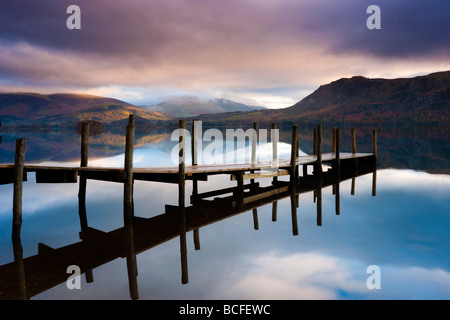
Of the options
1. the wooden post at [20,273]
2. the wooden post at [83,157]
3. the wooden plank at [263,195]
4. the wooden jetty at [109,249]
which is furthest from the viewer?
the wooden post at [83,157]

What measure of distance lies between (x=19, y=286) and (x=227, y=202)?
7655mm

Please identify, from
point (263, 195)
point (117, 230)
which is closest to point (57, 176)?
point (117, 230)

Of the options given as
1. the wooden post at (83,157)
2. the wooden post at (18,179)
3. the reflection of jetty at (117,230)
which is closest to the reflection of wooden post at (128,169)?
the reflection of jetty at (117,230)

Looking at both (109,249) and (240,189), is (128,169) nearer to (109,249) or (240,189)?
(109,249)

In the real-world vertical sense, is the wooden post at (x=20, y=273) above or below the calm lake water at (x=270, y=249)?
above

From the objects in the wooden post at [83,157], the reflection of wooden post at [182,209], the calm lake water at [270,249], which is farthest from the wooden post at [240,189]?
the wooden post at [83,157]

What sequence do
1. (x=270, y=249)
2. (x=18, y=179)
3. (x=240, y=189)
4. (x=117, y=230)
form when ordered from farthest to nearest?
(x=240, y=189) < (x=270, y=249) < (x=117, y=230) < (x=18, y=179)

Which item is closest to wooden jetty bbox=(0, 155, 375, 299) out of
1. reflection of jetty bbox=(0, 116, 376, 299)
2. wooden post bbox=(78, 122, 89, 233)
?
reflection of jetty bbox=(0, 116, 376, 299)

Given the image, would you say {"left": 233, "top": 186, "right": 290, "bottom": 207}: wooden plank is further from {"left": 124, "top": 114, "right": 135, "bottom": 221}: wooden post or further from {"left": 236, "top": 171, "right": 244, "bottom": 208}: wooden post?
{"left": 124, "top": 114, "right": 135, "bottom": 221}: wooden post

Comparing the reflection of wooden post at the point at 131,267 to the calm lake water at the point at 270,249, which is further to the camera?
the calm lake water at the point at 270,249

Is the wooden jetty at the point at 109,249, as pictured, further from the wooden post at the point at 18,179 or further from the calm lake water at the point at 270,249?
the wooden post at the point at 18,179

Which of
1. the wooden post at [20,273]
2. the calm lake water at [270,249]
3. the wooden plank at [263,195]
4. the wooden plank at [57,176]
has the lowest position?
the calm lake water at [270,249]

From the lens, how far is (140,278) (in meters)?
10.1

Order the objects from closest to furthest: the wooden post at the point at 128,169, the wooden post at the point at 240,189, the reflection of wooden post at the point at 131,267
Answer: the reflection of wooden post at the point at 131,267 < the wooden post at the point at 128,169 < the wooden post at the point at 240,189
